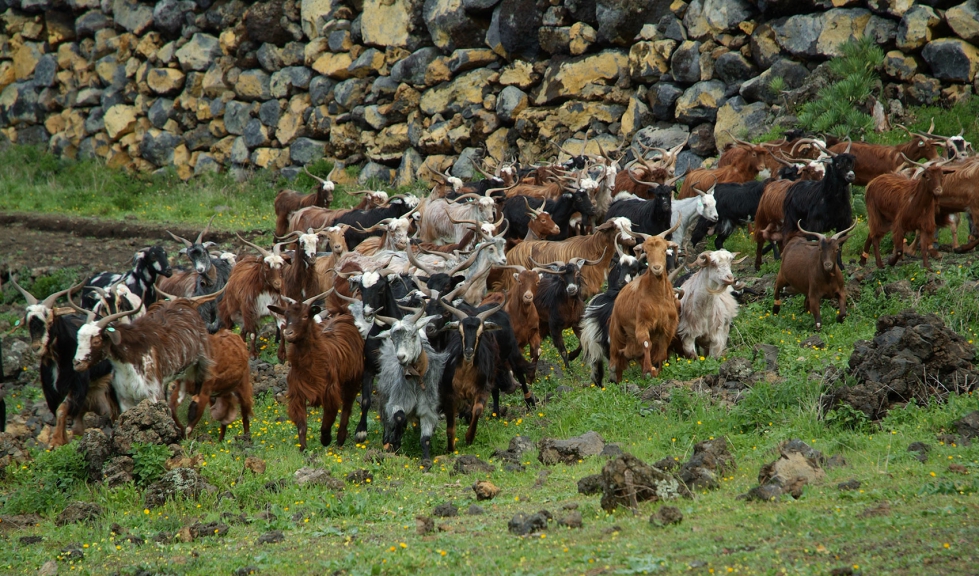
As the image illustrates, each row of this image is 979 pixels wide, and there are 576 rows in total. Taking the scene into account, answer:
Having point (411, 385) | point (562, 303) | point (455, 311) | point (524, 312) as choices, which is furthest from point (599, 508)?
point (562, 303)

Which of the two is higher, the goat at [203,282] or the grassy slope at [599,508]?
the grassy slope at [599,508]

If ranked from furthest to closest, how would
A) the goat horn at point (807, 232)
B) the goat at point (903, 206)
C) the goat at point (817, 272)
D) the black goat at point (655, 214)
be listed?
the black goat at point (655, 214) < the goat at point (903, 206) < the goat horn at point (807, 232) < the goat at point (817, 272)

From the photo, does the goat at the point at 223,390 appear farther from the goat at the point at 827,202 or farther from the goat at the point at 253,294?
the goat at the point at 827,202

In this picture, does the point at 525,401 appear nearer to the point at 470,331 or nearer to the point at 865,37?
the point at 470,331

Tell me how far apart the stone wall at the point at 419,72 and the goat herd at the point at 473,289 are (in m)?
2.78

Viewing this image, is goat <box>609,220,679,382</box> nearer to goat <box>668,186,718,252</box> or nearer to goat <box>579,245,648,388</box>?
goat <box>579,245,648,388</box>

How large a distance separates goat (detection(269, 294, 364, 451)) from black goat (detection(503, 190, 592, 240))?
6426 mm

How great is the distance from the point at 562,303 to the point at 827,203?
446 centimetres

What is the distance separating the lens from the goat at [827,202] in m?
13.7

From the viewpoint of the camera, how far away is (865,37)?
61.0ft

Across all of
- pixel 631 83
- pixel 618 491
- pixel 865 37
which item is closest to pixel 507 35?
pixel 631 83

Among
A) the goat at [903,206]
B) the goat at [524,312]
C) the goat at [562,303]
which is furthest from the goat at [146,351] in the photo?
the goat at [903,206]

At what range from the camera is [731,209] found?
51.2 feet

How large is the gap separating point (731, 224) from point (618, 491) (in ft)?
31.7
